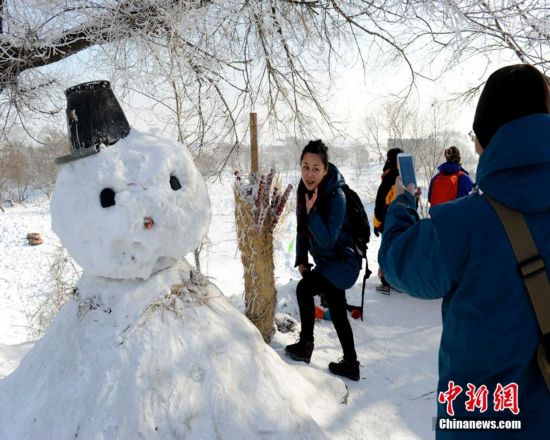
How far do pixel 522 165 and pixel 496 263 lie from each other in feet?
0.86

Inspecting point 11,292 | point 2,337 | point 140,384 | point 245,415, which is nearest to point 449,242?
point 245,415

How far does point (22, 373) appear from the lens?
6.99 ft

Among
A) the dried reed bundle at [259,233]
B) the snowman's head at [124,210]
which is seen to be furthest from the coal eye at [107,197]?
the dried reed bundle at [259,233]

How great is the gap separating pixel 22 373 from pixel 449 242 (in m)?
2.42

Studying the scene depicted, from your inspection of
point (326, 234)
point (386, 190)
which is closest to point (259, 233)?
point (326, 234)

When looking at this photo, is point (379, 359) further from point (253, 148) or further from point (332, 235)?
point (253, 148)

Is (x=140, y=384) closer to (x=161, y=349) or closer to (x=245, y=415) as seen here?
(x=161, y=349)

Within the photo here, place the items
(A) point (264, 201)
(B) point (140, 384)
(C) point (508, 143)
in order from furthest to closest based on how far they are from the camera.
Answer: (A) point (264, 201) → (B) point (140, 384) → (C) point (508, 143)

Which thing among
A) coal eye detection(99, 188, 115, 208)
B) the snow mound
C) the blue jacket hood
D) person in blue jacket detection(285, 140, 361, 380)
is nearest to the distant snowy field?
the snow mound

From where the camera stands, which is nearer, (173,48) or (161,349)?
(161,349)

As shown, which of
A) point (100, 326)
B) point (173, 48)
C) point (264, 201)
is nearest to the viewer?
point (100, 326)

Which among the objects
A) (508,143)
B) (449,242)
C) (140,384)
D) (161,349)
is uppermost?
(508,143)

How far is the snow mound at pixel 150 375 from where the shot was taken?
173 centimetres

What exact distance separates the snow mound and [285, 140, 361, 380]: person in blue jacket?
67cm
